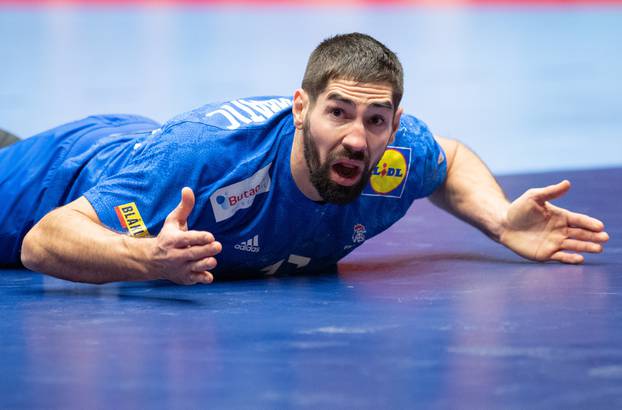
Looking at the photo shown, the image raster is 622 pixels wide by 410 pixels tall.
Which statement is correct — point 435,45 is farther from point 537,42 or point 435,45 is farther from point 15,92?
point 15,92

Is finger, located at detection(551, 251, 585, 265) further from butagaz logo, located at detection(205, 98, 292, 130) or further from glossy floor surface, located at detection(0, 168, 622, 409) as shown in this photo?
butagaz logo, located at detection(205, 98, 292, 130)

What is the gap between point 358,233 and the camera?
12.6 ft

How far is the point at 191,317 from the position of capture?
10.5 ft

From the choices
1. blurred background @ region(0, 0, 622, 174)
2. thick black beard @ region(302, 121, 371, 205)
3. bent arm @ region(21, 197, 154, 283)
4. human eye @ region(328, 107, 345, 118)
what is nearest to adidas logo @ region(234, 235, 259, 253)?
thick black beard @ region(302, 121, 371, 205)

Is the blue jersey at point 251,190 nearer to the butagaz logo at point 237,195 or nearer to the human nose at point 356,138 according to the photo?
the butagaz logo at point 237,195

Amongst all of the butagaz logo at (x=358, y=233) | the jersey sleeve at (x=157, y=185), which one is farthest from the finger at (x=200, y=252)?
the butagaz logo at (x=358, y=233)

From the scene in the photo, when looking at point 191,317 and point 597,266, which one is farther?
point 597,266

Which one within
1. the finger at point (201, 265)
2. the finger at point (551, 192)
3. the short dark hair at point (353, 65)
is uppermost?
the short dark hair at point (353, 65)

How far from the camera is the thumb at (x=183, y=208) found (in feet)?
10.4

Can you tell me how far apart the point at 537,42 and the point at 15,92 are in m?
6.09

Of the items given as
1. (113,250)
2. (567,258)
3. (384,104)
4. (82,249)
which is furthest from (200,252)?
(567,258)

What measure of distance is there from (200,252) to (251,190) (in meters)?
0.52

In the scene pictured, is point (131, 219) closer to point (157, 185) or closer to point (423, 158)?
point (157, 185)

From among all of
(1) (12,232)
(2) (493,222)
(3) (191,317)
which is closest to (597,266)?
(2) (493,222)
